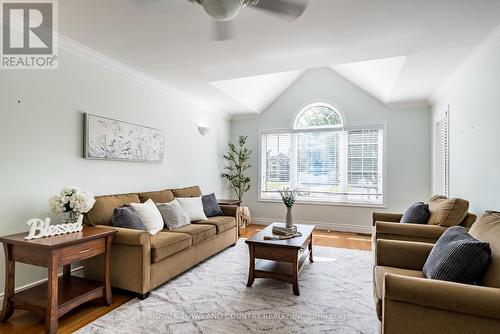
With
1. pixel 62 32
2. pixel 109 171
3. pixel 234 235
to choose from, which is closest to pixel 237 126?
pixel 234 235

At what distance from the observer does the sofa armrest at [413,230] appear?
2.77m

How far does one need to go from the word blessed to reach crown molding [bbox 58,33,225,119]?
185 cm

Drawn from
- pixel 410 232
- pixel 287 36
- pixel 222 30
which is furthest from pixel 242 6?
pixel 410 232

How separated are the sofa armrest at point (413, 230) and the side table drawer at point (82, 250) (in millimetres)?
2780

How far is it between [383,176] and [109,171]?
489 centimetres

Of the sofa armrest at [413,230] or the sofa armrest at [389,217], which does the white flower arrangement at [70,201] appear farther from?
the sofa armrest at [389,217]

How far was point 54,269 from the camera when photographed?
203cm

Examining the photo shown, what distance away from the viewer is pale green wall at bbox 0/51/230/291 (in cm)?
246

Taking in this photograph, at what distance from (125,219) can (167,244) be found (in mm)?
522

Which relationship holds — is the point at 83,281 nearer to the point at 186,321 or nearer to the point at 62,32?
the point at 186,321

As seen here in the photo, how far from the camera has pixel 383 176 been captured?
17.8ft

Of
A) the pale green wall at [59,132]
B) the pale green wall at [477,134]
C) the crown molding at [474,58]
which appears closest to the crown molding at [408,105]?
the crown molding at [474,58]

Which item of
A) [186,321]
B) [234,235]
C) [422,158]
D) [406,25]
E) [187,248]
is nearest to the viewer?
[186,321]

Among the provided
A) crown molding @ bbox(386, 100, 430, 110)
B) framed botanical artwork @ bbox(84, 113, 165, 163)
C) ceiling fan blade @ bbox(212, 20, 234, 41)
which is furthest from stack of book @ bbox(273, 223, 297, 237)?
crown molding @ bbox(386, 100, 430, 110)
